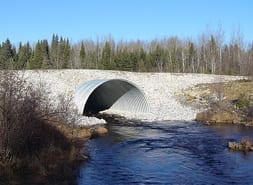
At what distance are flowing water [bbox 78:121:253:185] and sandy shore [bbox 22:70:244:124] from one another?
1016 centimetres

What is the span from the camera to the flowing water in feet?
62.8

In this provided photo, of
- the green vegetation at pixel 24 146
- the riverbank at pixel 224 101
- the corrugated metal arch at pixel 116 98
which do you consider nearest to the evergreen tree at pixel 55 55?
the riverbank at pixel 224 101

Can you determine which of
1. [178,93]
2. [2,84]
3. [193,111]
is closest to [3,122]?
[2,84]

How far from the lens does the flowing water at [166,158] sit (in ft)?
62.8

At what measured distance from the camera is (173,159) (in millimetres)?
23344

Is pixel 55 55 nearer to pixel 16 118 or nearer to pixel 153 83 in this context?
pixel 153 83

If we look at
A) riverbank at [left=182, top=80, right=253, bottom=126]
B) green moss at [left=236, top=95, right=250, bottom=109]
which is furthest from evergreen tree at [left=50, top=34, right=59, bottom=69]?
green moss at [left=236, top=95, right=250, bottom=109]

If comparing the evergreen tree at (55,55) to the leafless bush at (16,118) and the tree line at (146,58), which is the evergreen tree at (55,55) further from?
the leafless bush at (16,118)

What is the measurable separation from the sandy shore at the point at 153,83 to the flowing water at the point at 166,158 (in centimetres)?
1016

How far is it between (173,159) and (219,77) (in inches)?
1559

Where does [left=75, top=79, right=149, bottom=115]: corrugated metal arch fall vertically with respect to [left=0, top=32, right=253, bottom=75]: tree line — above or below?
below

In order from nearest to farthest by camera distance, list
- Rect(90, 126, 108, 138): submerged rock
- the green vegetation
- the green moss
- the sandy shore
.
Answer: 1. the green vegetation
2. Rect(90, 126, 108, 138): submerged rock
3. the green moss
4. the sandy shore

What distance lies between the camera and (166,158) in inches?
929

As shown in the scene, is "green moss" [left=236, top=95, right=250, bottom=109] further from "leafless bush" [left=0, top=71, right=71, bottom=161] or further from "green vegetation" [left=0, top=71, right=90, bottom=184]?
"leafless bush" [left=0, top=71, right=71, bottom=161]
